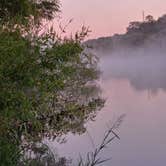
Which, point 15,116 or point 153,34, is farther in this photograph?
point 153,34

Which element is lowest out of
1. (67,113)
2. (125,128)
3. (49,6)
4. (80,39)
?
(125,128)

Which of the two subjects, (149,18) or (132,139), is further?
(149,18)

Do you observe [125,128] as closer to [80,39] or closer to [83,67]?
[83,67]

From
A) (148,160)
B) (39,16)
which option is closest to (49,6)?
(39,16)

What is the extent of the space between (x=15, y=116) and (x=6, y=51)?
0.94 metres

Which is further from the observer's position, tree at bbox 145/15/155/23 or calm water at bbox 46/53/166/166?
tree at bbox 145/15/155/23

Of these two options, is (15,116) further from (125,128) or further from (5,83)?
(125,128)

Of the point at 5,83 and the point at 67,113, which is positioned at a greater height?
the point at 5,83

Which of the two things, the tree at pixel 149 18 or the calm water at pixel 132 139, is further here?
the tree at pixel 149 18

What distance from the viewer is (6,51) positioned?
762cm

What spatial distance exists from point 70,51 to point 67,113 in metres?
3.08

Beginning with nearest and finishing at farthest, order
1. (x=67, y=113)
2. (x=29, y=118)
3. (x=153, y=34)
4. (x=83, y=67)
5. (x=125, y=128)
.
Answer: (x=29, y=118)
(x=67, y=113)
(x=83, y=67)
(x=125, y=128)
(x=153, y=34)

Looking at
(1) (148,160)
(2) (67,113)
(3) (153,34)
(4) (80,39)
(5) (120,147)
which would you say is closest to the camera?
(4) (80,39)

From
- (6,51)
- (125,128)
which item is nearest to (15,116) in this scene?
(6,51)
